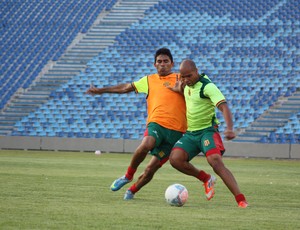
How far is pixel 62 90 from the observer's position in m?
31.5

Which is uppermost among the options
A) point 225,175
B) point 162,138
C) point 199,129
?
point 199,129

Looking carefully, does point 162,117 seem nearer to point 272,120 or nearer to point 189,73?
point 189,73

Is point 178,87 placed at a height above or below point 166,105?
above

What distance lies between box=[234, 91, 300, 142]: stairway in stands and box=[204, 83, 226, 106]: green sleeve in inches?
696

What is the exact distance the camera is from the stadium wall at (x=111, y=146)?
24.8 metres

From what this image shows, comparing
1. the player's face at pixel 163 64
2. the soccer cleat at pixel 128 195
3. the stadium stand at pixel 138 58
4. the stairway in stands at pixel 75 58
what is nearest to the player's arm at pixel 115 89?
the player's face at pixel 163 64

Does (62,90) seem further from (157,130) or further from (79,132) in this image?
(157,130)

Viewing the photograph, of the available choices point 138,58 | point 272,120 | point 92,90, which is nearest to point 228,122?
point 92,90

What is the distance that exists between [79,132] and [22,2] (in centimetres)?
1167

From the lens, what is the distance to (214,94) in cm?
888

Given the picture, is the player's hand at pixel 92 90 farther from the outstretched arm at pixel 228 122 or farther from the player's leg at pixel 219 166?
the outstretched arm at pixel 228 122

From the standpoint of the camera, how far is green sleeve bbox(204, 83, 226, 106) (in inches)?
344

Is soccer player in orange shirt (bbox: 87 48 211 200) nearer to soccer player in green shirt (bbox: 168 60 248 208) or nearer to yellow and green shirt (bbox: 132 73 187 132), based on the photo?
yellow and green shirt (bbox: 132 73 187 132)

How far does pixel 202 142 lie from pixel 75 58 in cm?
2488
